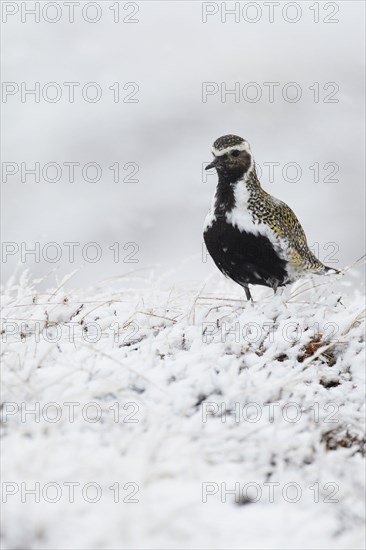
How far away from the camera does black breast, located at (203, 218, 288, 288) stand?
24.3ft

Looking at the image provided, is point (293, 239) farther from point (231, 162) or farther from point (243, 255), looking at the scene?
point (231, 162)

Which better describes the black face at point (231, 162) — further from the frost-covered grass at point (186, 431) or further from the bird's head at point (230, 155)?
the frost-covered grass at point (186, 431)

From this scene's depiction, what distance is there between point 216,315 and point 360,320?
125 centimetres

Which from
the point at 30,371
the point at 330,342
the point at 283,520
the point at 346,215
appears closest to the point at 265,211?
the point at 330,342

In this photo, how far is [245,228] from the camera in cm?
739

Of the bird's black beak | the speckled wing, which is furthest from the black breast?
the bird's black beak

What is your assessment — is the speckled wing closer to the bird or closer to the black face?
the bird

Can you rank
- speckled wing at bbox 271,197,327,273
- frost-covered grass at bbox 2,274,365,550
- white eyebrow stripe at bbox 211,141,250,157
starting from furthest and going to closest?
speckled wing at bbox 271,197,327,273
white eyebrow stripe at bbox 211,141,250,157
frost-covered grass at bbox 2,274,365,550

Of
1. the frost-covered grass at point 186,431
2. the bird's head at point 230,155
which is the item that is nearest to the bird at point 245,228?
the bird's head at point 230,155

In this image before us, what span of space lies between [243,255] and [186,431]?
3.29 m

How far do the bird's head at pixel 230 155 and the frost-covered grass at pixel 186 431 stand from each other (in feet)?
5.92

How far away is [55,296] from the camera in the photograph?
22.2ft

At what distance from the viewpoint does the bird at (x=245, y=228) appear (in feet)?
24.3

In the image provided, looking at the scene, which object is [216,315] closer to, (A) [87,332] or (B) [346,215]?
(A) [87,332]
